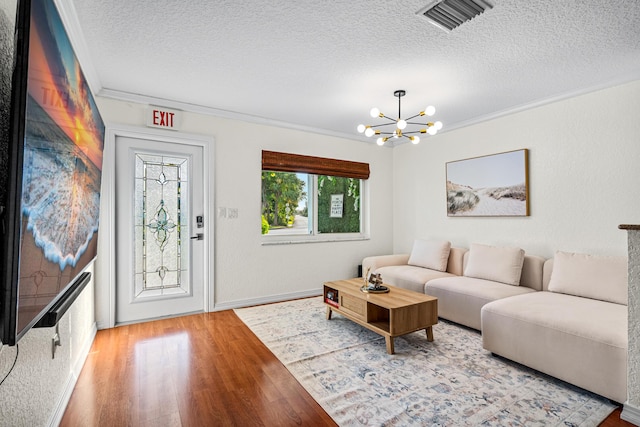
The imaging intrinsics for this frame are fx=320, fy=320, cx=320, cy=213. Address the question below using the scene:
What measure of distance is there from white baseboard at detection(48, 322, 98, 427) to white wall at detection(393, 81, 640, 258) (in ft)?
13.7

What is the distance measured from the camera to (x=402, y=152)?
5148 mm

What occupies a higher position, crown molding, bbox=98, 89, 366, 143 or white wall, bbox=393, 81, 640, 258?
crown molding, bbox=98, 89, 366, 143

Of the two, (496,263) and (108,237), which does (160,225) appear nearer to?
(108,237)

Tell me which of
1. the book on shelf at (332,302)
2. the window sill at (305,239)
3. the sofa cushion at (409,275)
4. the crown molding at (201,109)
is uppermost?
the crown molding at (201,109)

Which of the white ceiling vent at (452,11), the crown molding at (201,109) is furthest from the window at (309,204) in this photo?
the white ceiling vent at (452,11)

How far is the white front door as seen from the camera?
132 inches

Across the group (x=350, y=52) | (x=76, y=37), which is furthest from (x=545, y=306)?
(x=76, y=37)

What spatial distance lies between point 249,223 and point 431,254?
2.40 meters

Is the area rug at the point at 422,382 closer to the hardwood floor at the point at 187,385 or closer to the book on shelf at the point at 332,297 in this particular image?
the hardwood floor at the point at 187,385

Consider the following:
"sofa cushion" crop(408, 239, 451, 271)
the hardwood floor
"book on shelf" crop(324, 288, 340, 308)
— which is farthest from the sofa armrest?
the hardwood floor

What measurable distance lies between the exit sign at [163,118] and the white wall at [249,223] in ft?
0.25

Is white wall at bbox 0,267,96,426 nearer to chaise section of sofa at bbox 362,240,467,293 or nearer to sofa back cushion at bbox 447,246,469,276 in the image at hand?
chaise section of sofa at bbox 362,240,467,293

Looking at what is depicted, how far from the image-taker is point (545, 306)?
97.7 inches

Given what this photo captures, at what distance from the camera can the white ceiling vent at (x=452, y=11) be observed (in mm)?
1901
